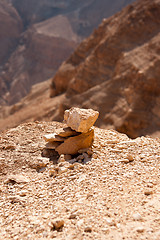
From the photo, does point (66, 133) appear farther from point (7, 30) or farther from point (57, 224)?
point (7, 30)

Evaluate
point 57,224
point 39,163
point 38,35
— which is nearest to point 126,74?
point 39,163

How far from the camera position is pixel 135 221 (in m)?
2.61

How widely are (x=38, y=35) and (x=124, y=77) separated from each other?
33058 millimetres

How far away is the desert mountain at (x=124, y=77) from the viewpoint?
13852mm

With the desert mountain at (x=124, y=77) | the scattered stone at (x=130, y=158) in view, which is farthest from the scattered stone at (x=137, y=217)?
the desert mountain at (x=124, y=77)

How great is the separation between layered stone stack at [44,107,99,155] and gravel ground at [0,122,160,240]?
22cm

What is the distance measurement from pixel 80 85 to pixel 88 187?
16.0 metres

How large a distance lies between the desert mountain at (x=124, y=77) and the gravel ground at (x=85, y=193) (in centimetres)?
920

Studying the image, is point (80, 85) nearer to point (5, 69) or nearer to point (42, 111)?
point (42, 111)

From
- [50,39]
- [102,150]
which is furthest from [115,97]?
[50,39]

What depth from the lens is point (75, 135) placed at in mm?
4641

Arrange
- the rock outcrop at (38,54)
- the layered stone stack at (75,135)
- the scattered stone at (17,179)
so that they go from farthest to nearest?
the rock outcrop at (38,54), the layered stone stack at (75,135), the scattered stone at (17,179)

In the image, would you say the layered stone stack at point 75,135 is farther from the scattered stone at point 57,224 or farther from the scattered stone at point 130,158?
the scattered stone at point 57,224

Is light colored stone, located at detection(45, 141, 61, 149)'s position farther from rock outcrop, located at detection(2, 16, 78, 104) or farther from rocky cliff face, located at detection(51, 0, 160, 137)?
rock outcrop, located at detection(2, 16, 78, 104)
